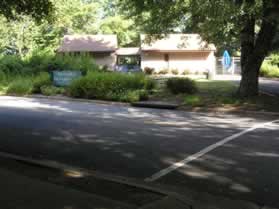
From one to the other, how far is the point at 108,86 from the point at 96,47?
83.4 ft

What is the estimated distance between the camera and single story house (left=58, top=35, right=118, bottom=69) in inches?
1837

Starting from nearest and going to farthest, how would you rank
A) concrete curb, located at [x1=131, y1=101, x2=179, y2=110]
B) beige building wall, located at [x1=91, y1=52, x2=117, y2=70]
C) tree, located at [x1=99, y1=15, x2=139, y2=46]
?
concrete curb, located at [x1=131, y1=101, x2=179, y2=110], beige building wall, located at [x1=91, y1=52, x2=117, y2=70], tree, located at [x1=99, y1=15, x2=139, y2=46]

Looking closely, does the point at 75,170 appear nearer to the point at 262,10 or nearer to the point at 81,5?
the point at 262,10

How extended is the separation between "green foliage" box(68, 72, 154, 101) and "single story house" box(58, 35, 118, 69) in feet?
75.4

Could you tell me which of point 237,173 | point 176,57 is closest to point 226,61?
point 176,57

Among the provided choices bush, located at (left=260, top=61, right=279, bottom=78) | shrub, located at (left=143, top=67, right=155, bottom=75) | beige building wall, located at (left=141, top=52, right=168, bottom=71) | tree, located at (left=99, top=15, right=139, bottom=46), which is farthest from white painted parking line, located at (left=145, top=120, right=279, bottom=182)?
tree, located at (left=99, top=15, right=139, bottom=46)

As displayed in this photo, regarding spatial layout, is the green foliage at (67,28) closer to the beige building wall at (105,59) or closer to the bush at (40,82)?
the beige building wall at (105,59)

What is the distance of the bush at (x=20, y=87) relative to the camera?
26911 millimetres

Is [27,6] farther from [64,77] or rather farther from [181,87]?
[64,77]

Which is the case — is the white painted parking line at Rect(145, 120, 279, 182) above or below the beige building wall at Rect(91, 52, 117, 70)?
below

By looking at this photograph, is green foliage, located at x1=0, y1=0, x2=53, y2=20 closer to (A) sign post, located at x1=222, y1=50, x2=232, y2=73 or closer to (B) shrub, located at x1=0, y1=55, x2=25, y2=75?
(B) shrub, located at x1=0, y1=55, x2=25, y2=75

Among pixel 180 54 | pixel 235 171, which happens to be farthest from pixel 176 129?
pixel 180 54

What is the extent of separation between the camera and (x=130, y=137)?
34.3 ft

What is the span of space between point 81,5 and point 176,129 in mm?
41896
